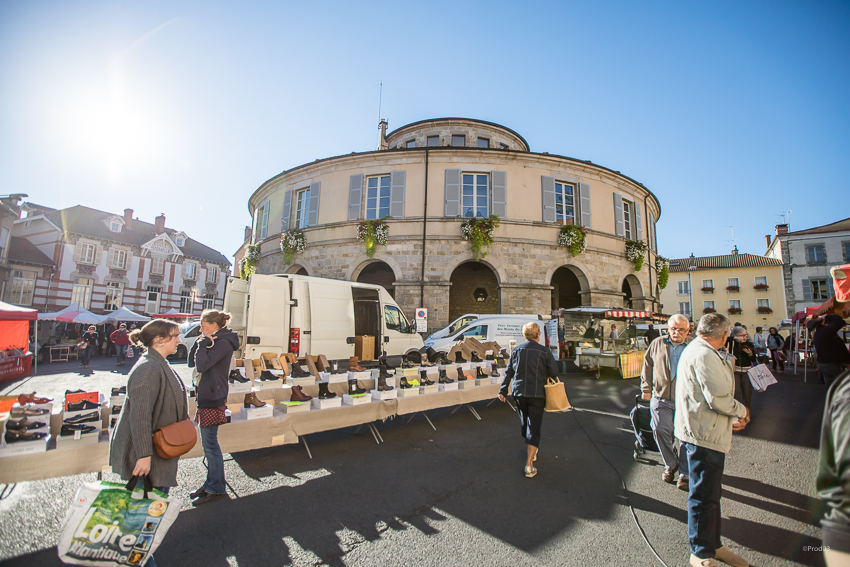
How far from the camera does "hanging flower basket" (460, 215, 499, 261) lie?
1507 cm

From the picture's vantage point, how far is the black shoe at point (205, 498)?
3.31 m

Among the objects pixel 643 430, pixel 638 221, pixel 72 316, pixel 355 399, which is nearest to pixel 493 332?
pixel 643 430

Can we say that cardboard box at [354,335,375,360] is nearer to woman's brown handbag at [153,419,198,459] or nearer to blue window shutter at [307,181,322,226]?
woman's brown handbag at [153,419,198,459]

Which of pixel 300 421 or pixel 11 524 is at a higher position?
pixel 300 421

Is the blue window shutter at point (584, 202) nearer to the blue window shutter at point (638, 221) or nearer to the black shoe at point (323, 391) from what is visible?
the blue window shutter at point (638, 221)

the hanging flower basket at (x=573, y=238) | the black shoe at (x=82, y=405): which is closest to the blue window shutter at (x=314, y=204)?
the hanging flower basket at (x=573, y=238)

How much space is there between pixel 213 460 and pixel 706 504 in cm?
389

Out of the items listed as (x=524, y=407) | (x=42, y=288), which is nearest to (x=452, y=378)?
(x=524, y=407)

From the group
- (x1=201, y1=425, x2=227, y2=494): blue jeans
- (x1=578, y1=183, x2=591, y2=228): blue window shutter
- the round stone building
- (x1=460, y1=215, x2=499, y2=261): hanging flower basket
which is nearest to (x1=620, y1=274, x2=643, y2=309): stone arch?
the round stone building

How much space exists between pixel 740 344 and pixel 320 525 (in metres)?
7.08

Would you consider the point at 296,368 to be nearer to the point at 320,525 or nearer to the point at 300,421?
the point at 300,421

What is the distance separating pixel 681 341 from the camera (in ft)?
13.6

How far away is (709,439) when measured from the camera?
2.57 metres

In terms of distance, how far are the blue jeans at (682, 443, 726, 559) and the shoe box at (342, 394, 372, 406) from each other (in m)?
3.39
